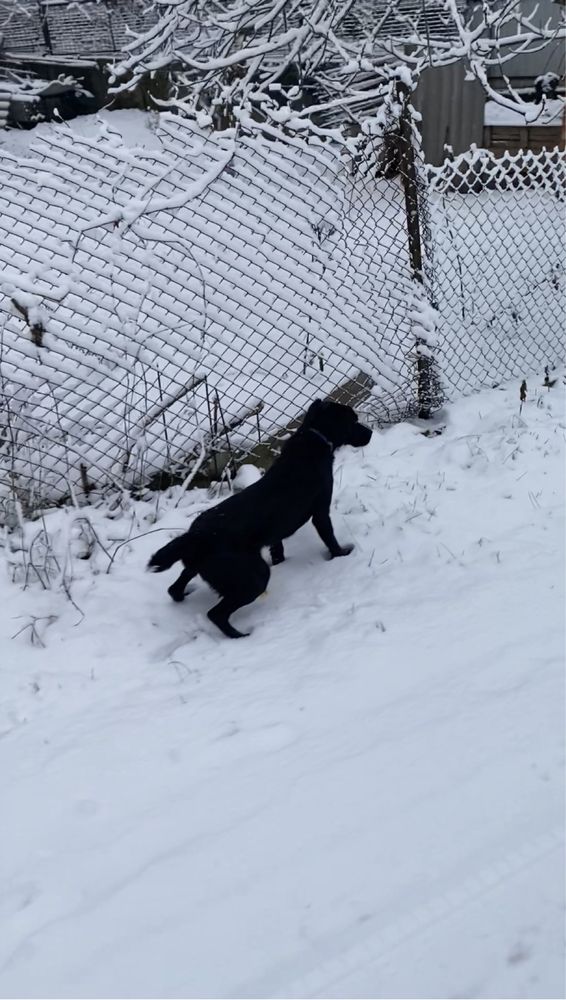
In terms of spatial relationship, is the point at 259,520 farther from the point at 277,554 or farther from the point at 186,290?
the point at 186,290

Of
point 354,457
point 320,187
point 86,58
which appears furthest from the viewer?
point 86,58

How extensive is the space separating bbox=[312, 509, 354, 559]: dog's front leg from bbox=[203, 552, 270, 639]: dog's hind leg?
42cm

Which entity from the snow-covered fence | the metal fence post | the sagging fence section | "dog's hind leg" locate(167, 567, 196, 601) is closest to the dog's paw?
"dog's hind leg" locate(167, 567, 196, 601)

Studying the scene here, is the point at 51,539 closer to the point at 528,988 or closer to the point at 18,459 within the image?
the point at 18,459

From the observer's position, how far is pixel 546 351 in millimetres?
5281

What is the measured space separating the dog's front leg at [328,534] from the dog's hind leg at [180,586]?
605mm

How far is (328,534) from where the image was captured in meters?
3.10

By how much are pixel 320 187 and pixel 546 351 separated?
2474mm

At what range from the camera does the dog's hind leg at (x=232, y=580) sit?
2666mm

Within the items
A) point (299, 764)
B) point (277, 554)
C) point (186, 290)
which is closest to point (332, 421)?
point (277, 554)

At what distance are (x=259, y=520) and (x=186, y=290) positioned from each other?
4.54 feet

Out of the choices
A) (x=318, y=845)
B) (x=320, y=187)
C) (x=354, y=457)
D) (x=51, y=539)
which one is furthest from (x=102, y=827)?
(x=320, y=187)

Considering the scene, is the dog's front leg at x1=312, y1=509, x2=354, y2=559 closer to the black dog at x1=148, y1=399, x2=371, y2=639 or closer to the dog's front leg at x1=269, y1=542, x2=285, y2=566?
the black dog at x1=148, y1=399, x2=371, y2=639

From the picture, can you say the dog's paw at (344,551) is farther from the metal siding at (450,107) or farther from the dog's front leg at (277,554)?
the metal siding at (450,107)
